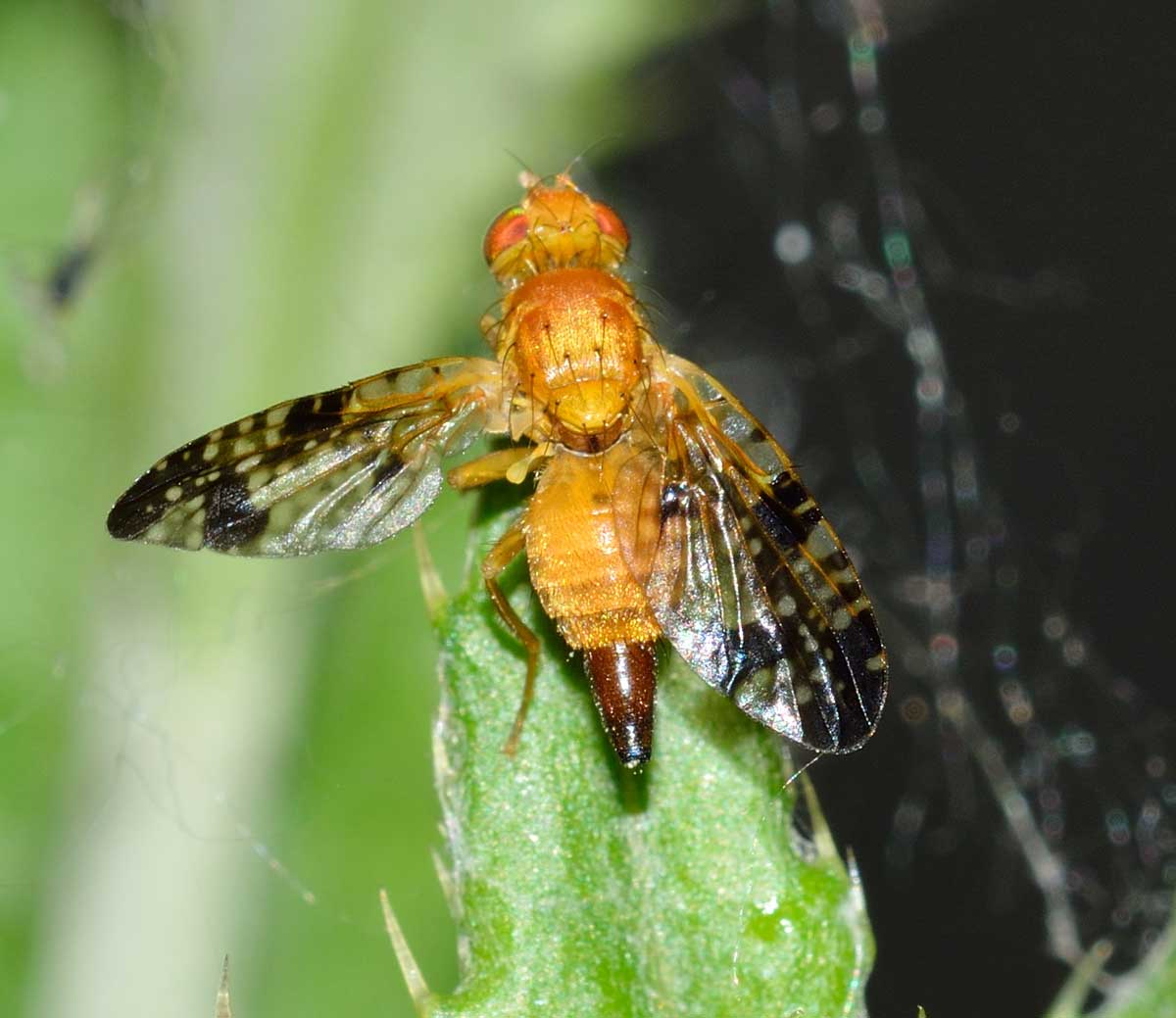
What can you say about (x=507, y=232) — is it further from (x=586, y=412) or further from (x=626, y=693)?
(x=626, y=693)

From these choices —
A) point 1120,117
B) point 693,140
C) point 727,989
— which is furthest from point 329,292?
point 1120,117

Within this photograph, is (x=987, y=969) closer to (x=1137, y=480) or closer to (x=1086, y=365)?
(x=1137, y=480)

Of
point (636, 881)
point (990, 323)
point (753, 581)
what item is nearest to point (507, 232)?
point (753, 581)

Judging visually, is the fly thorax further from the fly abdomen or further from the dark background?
the dark background

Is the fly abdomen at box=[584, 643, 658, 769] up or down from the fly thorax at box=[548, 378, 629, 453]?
down

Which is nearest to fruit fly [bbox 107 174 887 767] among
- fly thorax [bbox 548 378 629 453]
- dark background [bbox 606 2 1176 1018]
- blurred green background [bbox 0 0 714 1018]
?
fly thorax [bbox 548 378 629 453]

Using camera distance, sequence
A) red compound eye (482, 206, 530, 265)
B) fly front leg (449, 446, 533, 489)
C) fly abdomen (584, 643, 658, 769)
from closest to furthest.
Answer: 1. fly abdomen (584, 643, 658, 769)
2. fly front leg (449, 446, 533, 489)
3. red compound eye (482, 206, 530, 265)
